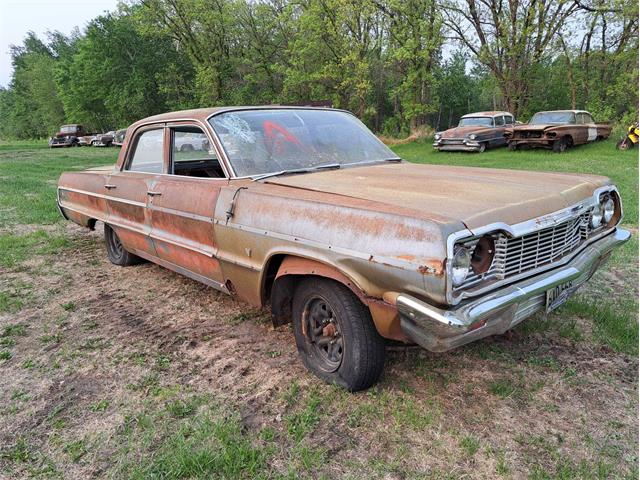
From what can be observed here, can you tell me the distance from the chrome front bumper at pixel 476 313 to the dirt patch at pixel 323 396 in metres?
0.51

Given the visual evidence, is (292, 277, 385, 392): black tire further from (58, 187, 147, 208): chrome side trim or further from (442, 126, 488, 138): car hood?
(442, 126, 488, 138): car hood

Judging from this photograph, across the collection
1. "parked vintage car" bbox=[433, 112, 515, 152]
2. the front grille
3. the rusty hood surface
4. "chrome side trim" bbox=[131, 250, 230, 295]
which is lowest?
"chrome side trim" bbox=[131, 250, 230, 295]

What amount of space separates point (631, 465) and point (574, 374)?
73 cm

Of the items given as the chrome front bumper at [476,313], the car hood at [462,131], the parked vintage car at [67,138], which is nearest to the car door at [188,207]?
the chrome front bumper at [476,313]

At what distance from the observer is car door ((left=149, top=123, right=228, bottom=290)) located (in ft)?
10.6

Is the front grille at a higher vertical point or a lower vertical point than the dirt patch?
higher

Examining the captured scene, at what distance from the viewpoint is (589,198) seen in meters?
2.85

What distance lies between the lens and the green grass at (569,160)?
10894mm

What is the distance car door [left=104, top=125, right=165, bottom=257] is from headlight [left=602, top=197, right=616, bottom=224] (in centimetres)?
341

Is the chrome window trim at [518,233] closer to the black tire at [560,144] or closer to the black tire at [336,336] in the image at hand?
the black tire at [336,336]

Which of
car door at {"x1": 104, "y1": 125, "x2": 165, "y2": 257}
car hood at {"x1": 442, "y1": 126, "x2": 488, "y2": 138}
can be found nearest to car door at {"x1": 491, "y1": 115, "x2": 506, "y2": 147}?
car hood at {"x1": 442, "y1": 126, "x2": 488, "y2": 138}

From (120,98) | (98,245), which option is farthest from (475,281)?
(120,98)

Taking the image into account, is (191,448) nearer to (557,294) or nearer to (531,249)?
(531,249)

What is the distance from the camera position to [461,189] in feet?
8.87
